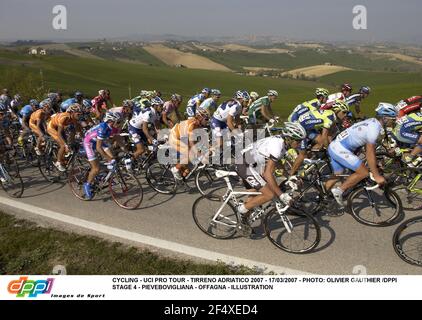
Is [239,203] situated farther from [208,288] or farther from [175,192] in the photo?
[175,192]

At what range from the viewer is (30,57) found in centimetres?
7588

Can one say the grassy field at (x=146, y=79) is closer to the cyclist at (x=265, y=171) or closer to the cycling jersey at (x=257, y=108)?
the cycling jersey at (x=257, y=108)

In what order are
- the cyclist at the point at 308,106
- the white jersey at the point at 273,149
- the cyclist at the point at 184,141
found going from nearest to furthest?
the white jersey at the point at 273,149 → the cyclist at the point at 184,141 → the cyclist at the point at 308,106

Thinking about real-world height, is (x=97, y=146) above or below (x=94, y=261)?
above

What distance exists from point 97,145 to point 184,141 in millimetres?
2071

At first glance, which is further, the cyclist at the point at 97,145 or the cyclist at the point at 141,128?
the cyclist at the point at 141,128

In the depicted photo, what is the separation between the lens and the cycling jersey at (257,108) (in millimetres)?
10875

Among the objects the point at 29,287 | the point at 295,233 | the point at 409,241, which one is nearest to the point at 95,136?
the point at 29,287

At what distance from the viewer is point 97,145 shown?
25.0 feet

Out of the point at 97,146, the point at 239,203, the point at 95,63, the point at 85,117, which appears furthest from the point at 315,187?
the point at 95,63

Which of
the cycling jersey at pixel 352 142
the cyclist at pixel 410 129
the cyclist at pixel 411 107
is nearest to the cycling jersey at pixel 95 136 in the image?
the cycling jersey at pixel 352 142

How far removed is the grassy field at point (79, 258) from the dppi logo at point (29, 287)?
303 millimetres

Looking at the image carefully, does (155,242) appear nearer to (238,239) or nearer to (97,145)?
(238,239)

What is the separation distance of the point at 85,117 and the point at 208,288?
9029 millimetres
